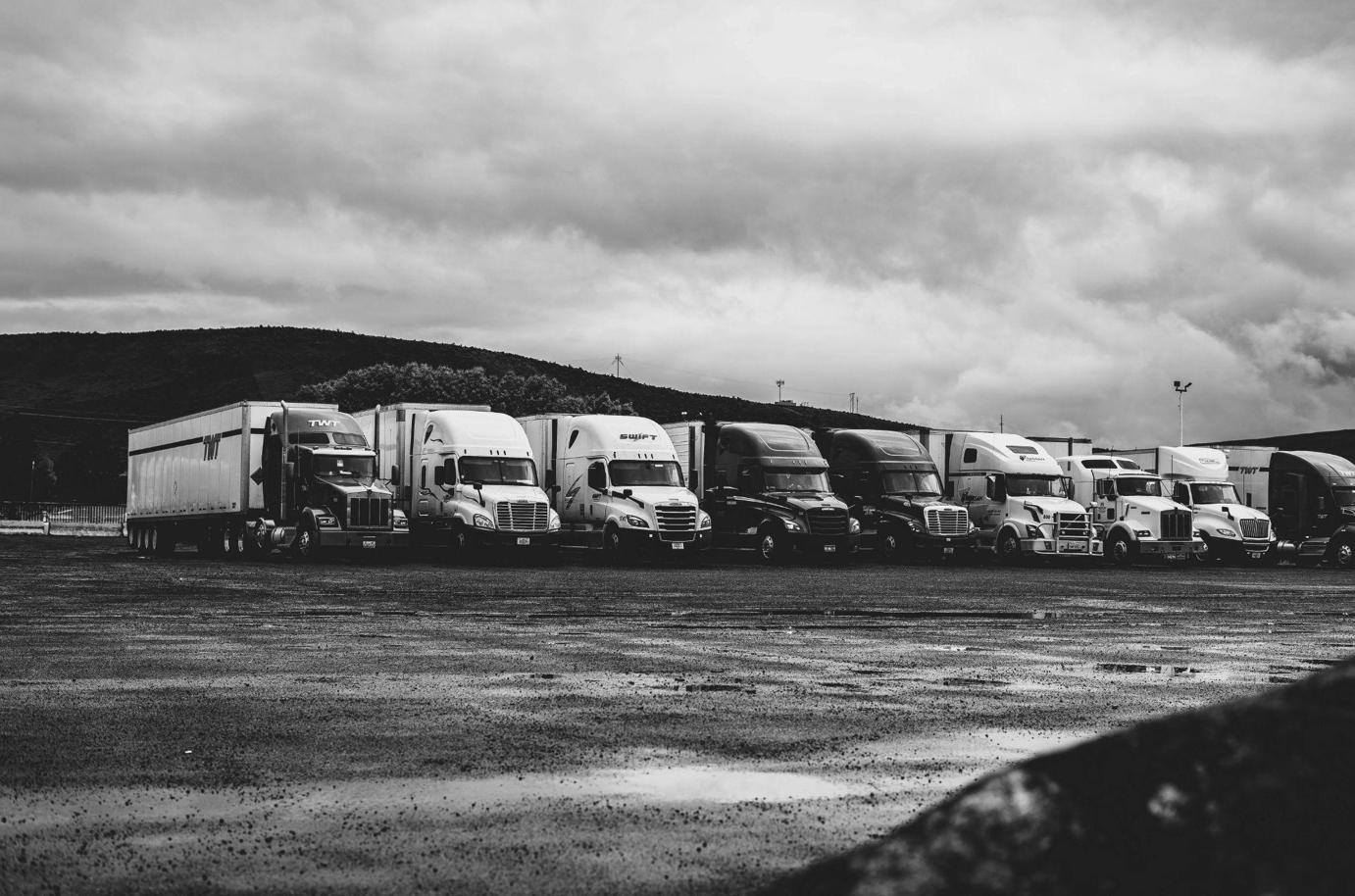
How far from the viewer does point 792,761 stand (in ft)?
22.6

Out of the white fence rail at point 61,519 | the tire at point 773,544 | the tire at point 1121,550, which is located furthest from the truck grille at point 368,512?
the white fence rail at point 61,519

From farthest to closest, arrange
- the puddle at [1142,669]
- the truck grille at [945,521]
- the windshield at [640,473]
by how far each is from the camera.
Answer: the truck grille at [945,521] < the windshield at [640,473] < the puddle at [1142,669]

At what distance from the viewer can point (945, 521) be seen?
132 ft

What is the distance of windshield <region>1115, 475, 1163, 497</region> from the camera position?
43.3m

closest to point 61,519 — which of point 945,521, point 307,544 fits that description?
point 307,544

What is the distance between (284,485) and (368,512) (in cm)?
244

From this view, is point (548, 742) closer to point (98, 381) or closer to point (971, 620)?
point (971, 620)

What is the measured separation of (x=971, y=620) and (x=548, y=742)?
1080cm

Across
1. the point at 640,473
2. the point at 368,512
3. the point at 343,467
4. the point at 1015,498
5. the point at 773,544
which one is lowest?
the point at 773,544

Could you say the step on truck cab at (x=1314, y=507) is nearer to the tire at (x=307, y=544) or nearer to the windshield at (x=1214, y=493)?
the windshield at (x=1214, y=493)

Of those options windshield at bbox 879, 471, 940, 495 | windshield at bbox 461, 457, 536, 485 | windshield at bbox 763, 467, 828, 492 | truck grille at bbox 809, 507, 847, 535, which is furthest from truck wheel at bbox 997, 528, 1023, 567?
windshield at bbox 461, 457, 536, 485

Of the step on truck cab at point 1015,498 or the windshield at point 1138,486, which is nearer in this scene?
the step on truck cab at point 1015,498

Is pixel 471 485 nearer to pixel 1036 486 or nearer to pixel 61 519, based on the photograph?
pixel 1036 486

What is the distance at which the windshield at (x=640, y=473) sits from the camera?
37562 mm
